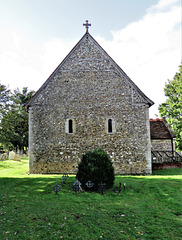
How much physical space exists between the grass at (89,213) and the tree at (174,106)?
19.9m

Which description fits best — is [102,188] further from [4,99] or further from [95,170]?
[4,99]

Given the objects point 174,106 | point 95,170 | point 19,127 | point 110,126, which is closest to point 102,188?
point 95,170

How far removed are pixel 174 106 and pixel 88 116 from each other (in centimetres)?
1930

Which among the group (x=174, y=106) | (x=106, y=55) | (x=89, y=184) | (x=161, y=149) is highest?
(x=106, y=55)

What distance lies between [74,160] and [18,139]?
89.1 feet

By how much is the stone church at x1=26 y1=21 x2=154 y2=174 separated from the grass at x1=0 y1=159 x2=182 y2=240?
5098 mm

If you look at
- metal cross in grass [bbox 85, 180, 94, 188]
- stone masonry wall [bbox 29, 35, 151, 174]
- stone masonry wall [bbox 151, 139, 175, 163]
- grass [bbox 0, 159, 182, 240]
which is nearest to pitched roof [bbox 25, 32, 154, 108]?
stone masonry wall [bbox 29, 35, 151, 174]

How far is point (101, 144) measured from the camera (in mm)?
15195

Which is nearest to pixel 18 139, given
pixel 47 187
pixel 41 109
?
pixel 41 109

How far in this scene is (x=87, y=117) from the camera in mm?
15516

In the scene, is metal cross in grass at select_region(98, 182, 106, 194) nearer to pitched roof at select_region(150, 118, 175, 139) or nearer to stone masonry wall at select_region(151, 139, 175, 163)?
stone masonry wall at select_region(151, 139, 175, 163)

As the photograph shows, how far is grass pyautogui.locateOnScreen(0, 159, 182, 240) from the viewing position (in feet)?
16.9

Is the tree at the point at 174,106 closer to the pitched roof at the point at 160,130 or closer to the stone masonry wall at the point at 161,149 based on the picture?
the pitched roof at the point at 160,130

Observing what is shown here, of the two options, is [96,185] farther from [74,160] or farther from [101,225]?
[74,160]
